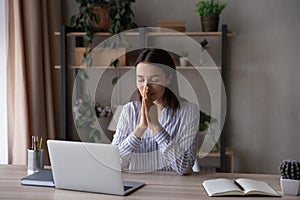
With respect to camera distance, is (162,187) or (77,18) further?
(77,18)

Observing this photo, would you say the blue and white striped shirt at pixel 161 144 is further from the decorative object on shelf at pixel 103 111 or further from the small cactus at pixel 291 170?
the decorative object on shelf at pixel 103 111

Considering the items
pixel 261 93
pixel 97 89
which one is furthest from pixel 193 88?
pixel 97 89

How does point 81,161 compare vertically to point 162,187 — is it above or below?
above

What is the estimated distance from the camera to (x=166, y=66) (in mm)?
2238

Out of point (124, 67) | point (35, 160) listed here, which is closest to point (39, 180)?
point (35, 160)

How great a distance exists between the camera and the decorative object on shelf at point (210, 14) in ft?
11.6

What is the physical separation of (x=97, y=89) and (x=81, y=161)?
2.17 meters

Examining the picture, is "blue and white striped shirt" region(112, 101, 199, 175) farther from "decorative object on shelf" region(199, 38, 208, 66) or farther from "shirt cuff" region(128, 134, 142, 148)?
"decorative object on shelf" region(199, 38, 208, 66)

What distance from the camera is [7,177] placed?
2080mm

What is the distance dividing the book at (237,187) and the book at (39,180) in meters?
0.62

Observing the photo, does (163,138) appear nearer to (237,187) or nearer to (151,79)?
(151,79)

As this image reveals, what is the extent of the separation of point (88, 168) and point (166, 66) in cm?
66

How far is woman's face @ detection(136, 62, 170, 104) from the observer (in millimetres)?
2123

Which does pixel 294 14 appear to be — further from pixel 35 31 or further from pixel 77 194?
pixel 77 194
